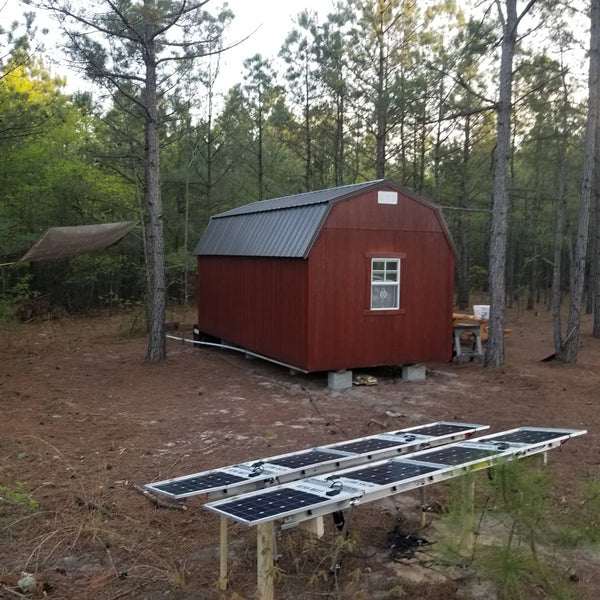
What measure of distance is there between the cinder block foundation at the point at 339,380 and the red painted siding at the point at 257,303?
51 centimetres

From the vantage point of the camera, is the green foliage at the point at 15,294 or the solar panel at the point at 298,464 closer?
the solar panel at the point at 298,464

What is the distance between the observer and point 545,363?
1102 centimetres

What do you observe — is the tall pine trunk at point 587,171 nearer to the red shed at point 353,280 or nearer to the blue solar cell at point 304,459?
the red shed at point 353,280

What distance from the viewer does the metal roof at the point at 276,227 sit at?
9.01 meters

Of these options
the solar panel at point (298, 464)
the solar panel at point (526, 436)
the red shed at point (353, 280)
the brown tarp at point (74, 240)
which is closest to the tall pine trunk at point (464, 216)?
the red shed at point (353, 280)

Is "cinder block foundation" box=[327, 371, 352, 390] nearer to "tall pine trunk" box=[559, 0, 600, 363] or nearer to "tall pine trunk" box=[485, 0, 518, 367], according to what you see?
"tall pine trunk" box=[485, 0, 518, 367]

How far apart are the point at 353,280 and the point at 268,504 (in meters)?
6.56

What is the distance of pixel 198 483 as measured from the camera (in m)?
3.39

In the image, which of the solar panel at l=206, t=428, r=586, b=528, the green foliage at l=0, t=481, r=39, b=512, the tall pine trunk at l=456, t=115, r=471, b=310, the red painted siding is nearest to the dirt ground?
the green foliage at l=0, t=481, r=39, b=512

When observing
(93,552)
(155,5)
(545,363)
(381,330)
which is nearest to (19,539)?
(93,552)

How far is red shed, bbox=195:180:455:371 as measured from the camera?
8.95 metres

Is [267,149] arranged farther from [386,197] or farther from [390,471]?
[390,471]

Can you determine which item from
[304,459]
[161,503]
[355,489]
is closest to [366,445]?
[304,459]

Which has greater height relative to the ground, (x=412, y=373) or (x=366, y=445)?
(x=366, y=445)
